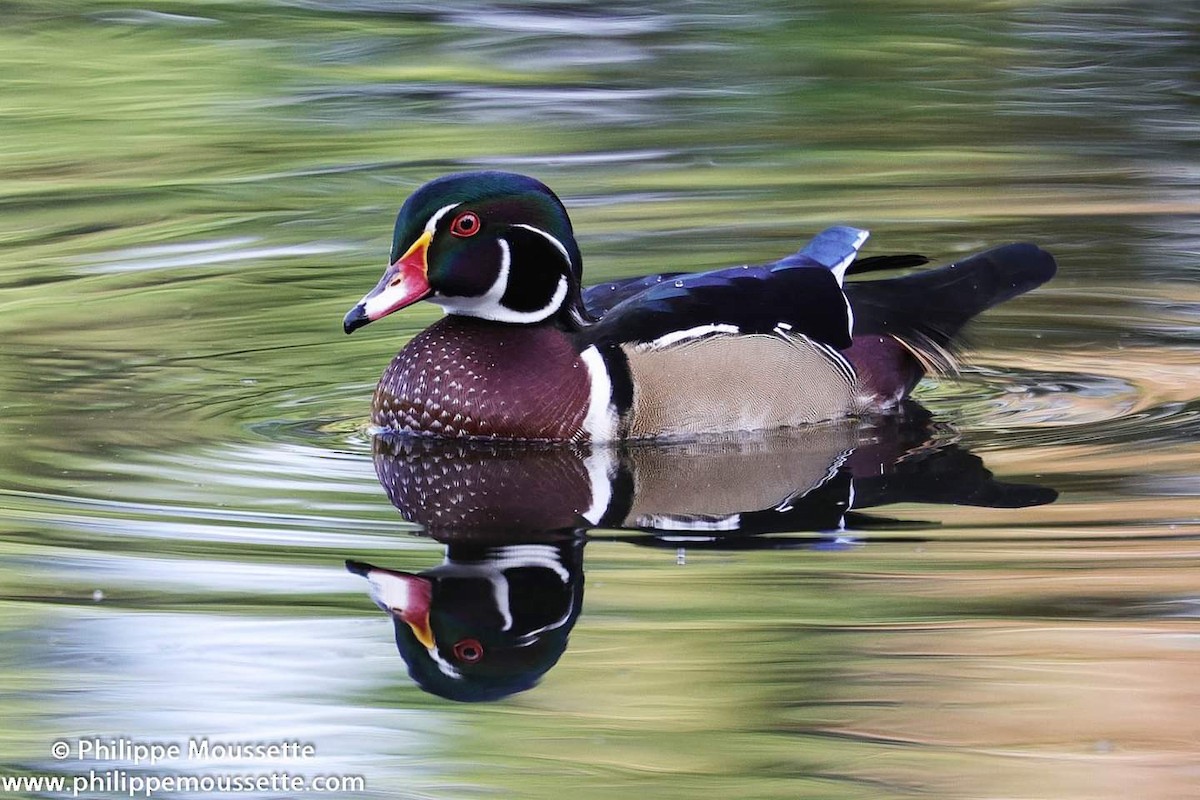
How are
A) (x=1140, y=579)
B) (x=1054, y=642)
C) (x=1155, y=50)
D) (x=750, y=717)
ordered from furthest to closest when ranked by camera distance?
(x=1155, y=50), (x=1140, y=579), (x=1054, y=642), (x=750, y=717)

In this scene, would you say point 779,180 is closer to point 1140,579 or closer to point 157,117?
point 157,117

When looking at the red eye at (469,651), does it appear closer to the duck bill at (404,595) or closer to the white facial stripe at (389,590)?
the duck bill at (404,595)

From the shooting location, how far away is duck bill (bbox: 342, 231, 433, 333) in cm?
736

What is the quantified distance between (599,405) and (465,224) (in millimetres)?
779

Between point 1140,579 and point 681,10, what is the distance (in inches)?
412

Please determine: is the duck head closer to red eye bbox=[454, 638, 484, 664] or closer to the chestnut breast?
the chestnut breast

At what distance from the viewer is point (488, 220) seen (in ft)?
25.0

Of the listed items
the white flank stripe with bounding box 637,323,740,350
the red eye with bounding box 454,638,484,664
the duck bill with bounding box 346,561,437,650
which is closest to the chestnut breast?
the white flank stripe with bounding box 637,323,740,350

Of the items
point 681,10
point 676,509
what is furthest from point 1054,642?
point 681,10

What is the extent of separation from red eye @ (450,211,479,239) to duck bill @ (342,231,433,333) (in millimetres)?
91

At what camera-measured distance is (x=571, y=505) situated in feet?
22.1

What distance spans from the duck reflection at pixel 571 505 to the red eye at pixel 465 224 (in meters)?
0.73

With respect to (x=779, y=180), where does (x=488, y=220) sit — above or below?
above

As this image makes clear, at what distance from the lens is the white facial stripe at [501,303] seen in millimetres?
7680
